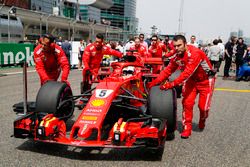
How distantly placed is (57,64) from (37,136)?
2173 millimetres

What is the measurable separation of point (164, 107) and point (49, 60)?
2.42 metres

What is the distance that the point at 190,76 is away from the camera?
5.01 metres

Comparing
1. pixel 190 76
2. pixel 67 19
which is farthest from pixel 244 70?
pixel 67 19

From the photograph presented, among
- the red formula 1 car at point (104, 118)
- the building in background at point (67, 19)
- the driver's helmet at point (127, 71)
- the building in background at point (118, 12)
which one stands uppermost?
the building in background at point (118, 12)

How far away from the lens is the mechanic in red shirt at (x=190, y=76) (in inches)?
190

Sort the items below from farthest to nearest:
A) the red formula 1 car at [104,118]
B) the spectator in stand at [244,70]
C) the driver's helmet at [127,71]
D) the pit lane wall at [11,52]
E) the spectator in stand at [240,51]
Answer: the pit lane wall at [11,52], the spectator in stand at [240,51], the spectator in stand at [244,70], the driver's helmet at [127,71], the red formula 1 car at [104,118]

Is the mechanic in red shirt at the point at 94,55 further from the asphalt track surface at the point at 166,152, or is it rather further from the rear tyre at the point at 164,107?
the rear tyre at the point at 164,107

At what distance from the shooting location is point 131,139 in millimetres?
3869

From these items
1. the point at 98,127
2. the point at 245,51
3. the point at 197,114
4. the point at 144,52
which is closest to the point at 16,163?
the point at 98,127

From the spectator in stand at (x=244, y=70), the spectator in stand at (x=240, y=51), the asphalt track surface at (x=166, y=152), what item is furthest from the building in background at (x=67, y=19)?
the asphalt track surface at (x=166, y=152)

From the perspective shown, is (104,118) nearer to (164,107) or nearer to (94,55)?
(164,107)

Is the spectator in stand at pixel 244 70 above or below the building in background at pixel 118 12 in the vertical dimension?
below

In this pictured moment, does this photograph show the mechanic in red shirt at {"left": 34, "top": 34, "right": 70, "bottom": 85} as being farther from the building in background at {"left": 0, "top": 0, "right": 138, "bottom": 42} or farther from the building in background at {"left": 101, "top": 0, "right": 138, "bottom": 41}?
the building in background at {"left": 101, "top": 0, "right": 138, "bottom": 41}

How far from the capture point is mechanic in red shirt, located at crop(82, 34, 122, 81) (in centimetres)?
718
